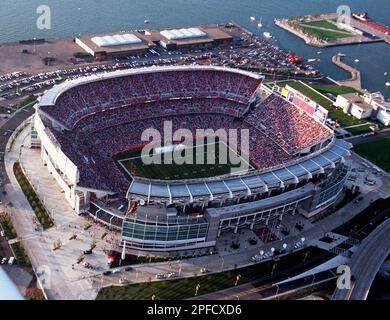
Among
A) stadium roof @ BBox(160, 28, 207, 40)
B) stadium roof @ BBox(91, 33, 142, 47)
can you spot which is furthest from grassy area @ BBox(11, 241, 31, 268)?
stadium roof @ BBox(160, 28, 207, 40)

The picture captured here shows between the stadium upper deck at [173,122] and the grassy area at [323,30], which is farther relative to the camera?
the grassy area at [323,30]

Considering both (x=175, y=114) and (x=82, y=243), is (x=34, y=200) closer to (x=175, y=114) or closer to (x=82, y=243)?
(x=82, y=243)

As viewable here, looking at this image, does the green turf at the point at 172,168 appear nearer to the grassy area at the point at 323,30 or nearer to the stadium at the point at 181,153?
the stadium at the point at 181,153

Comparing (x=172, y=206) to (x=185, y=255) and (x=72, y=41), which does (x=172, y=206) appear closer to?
(x=185, y=255)

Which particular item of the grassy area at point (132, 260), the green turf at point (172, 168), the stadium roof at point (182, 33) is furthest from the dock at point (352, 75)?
the grassy area at point (132, 260)

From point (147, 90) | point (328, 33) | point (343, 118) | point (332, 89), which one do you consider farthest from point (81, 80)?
point (328, 33)

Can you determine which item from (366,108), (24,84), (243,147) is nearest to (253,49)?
(366,108)
